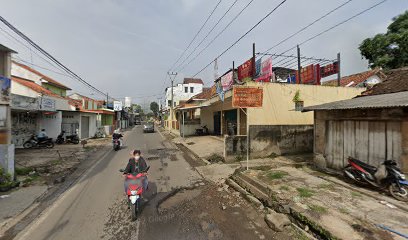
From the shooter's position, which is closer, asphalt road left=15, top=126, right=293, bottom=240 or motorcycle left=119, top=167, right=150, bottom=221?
asphalt road left=15, top=126, right=293, bottom=240

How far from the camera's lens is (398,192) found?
575cm

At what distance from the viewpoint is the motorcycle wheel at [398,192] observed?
560cm

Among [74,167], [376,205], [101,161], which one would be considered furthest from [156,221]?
[101,161]

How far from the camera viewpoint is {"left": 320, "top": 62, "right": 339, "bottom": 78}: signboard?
14.3 meters

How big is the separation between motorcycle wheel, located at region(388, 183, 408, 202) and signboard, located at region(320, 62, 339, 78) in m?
10.6

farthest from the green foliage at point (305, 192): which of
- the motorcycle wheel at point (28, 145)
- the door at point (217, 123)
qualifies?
the motorcycle wheel at point (28, 145)

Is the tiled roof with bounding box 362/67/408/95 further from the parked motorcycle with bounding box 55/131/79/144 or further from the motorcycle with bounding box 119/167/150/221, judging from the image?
the parked motorcycle with bounding box 55/131/79/144

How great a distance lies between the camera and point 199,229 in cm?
450

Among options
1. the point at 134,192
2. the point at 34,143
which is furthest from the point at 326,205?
the point at 34,143

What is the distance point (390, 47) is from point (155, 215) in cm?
2783

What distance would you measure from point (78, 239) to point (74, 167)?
6979mm

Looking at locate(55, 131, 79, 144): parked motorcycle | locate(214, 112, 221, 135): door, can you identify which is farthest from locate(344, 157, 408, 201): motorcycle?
locate(55, 131, 79, 144): parked motorcycle

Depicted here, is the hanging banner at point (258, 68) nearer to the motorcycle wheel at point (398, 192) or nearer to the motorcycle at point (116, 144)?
the motorcycle wheel at point (398, 192)

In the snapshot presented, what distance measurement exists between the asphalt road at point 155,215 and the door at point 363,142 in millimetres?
4638
